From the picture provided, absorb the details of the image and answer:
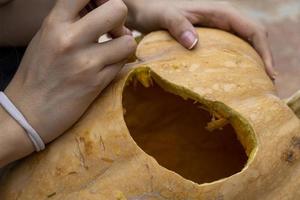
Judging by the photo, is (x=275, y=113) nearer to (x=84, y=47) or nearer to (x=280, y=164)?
(x=280, y=164)

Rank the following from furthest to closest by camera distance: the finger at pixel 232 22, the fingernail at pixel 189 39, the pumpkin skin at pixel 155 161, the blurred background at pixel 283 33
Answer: the blurred background at pixel 283 33, the finger at pixel 232 22, the fingernail at pixel 189 39, the pumpkin skin at pixel 155 161

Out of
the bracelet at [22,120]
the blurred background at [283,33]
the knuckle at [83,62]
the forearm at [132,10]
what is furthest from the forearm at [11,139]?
the blurred background at [283,33]

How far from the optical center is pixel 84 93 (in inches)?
33.2

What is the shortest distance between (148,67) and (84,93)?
0.30 feet

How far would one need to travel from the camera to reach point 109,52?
0.85 metres

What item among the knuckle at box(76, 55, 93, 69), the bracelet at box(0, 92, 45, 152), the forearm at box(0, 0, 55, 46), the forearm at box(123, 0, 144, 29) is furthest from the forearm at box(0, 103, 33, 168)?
the forearm at box(123, 0, 144, 29)

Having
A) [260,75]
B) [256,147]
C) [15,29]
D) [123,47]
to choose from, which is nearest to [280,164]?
[256,147]

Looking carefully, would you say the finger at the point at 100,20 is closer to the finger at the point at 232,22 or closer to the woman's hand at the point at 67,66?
the woman's hand at the point at 67,66

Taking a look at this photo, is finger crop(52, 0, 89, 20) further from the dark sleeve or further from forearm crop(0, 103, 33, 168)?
the dark sleeve

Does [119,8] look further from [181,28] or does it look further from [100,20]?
[181,28]

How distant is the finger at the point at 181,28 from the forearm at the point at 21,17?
0.19 m

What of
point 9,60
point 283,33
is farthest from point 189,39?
point 283,33

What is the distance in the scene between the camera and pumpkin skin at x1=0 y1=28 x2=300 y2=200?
2.67 feet

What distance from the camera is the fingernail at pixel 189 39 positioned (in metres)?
0.93
